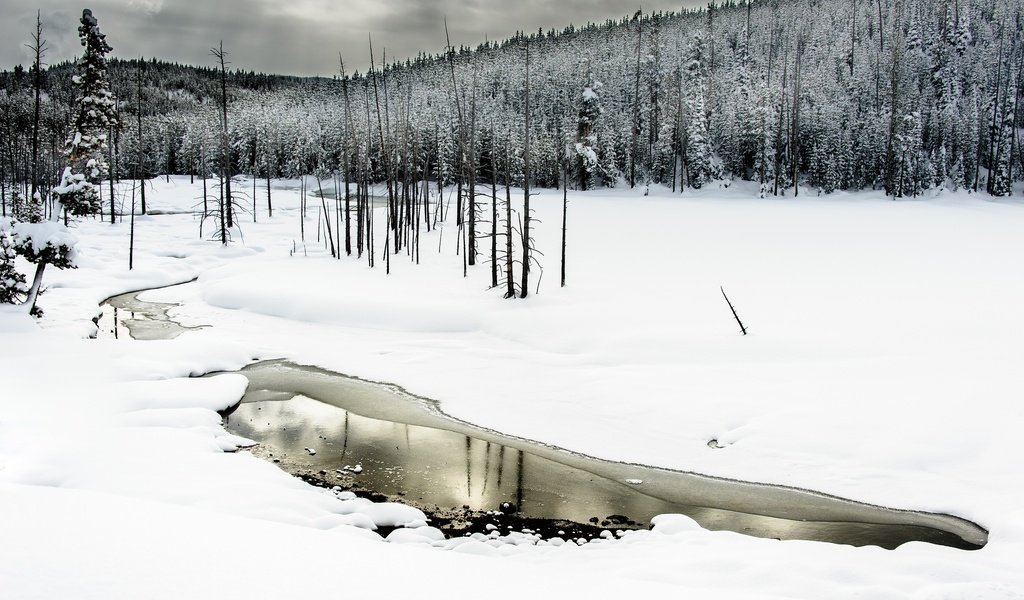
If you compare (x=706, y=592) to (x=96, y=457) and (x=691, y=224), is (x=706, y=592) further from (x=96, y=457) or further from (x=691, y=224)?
(x=691, y=224)

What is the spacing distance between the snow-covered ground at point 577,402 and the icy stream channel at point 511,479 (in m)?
0.61

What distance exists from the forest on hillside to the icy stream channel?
26.4 metres

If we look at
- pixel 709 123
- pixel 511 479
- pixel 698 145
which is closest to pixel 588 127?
pixel 698 145

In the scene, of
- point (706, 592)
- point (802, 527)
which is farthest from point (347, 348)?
point (706, 592)

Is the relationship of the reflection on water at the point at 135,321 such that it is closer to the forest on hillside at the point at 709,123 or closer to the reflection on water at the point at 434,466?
the reflection on water at the point at 434,466

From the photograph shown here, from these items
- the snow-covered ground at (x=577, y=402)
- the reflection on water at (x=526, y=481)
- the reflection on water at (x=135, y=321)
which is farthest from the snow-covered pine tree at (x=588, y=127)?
Answer: the reflection on water at (x=526, y=481)

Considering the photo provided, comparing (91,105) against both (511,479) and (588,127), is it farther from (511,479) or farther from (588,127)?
(588,127)

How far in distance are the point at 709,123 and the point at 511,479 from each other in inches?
2799

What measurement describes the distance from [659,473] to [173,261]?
37.9 meters

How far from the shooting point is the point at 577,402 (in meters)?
17.4

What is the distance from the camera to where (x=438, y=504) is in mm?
12219

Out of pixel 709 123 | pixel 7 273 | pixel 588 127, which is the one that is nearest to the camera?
pixel 7 273

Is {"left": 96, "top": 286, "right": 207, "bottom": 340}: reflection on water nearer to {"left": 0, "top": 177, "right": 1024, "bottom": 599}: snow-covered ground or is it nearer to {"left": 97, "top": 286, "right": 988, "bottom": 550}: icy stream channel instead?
{"left": 0, "top": 177, "right": 1024, "bottom": 599}: snow-covered ground

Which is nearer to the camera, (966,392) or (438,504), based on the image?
(438,504)
